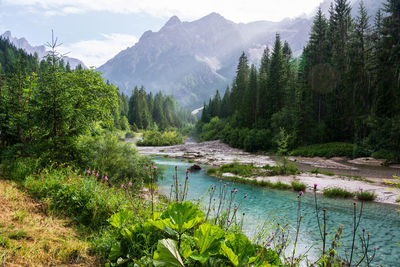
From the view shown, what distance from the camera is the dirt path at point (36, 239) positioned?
234 cm

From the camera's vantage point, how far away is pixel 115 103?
11.3m

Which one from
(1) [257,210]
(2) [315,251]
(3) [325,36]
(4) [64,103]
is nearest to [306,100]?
(3) [325,36]

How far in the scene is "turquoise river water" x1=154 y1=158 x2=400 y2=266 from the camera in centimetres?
663

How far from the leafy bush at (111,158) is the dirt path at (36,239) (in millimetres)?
4871

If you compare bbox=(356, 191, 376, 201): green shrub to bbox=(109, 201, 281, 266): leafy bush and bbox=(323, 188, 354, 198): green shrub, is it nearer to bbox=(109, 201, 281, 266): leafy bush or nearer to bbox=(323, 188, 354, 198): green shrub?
bbox=(323, 188, 354, 198): green shrub

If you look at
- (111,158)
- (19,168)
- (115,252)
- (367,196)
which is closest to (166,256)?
→ (115,252)

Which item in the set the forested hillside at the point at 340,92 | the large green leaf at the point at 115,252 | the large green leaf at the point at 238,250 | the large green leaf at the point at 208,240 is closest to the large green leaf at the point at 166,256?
the large green leaf at the point at 208,240

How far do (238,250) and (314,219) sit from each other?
8795mm

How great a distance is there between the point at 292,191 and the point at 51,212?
12.6 meters

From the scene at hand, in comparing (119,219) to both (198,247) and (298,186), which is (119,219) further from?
(298,186)

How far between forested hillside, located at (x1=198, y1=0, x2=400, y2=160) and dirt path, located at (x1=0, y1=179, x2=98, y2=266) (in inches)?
879

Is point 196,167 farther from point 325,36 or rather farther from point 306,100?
point 325,36

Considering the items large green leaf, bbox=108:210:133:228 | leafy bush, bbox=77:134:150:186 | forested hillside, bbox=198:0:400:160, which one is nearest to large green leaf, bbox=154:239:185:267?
large green leaf, bbox=108:210:133:228

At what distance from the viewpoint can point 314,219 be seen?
8859 millimetres
